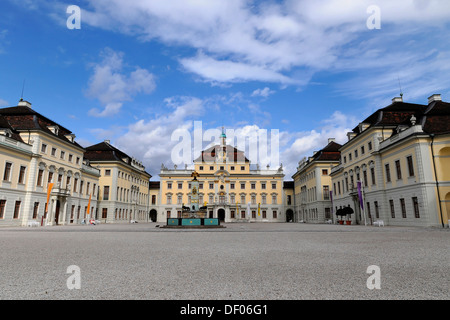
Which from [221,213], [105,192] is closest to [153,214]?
[221,213]

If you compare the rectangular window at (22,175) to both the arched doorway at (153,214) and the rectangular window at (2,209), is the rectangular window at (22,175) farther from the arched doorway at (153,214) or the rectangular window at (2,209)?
the arched doorway at (153,214)

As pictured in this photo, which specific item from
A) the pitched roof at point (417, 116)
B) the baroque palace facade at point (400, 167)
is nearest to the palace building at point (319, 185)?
the baroque palace facade at point (400, 167)

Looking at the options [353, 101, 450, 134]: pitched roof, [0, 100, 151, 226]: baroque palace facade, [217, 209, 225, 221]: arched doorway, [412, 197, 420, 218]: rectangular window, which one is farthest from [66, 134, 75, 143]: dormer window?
[412, 197, 420, 218]: rectangular window

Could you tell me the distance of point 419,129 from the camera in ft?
87.2

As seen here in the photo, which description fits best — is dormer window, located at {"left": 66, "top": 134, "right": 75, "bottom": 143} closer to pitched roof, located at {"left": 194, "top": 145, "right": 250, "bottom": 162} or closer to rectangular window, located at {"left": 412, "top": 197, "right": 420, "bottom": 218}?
pitched roof, located at {"left": 194, "top": 145, "right": 250, "bottom": 162}

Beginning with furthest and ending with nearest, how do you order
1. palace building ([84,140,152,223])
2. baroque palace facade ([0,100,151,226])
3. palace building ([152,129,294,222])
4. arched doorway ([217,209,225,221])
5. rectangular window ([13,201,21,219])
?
palace building ([152,129,294,222]), arched doorway ([217,209,225,221]), palace building ([84,140,152,223]), rectangular window ([13,201,21,219]), baroque palace facade ([0,100,151,226])

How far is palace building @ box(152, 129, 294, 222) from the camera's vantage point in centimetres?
7031

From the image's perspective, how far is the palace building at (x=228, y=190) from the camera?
7031 cm

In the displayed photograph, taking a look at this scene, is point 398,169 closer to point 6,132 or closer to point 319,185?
point 319,185

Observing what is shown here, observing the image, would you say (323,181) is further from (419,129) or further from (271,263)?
(271,263)

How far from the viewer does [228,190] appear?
7131 centimetres

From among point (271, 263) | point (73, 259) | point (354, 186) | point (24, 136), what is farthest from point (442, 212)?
point (24, 136)

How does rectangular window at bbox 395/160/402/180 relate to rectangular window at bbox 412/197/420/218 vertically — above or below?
above
